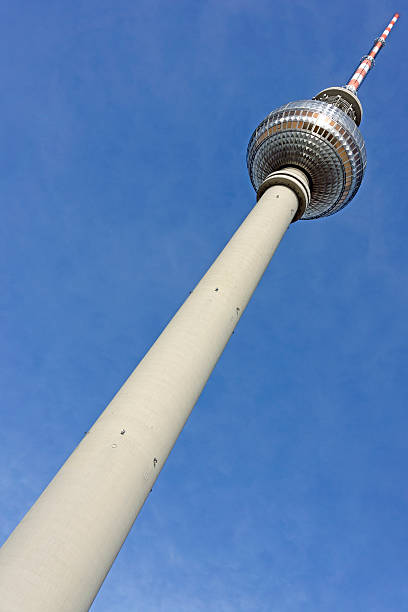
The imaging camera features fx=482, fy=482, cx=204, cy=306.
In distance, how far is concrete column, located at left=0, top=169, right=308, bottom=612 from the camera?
16859 millimetres

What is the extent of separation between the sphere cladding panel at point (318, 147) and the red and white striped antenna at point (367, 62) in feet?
59.5

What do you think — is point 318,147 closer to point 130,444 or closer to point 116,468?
point 130,444

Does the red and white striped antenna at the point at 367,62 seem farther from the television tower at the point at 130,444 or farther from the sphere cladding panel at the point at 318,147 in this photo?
the television tower at the point at 130,444

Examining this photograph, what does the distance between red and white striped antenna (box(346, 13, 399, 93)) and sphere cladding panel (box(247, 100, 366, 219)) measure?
714 inches

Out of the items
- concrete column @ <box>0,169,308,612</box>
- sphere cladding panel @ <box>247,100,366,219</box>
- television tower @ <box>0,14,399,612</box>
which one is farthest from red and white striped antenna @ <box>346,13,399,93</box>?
concrete column @ <box>0,169,308,612</box>

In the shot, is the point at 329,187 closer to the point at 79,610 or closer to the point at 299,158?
the point at 299,158

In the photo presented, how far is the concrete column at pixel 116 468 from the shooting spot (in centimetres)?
1686

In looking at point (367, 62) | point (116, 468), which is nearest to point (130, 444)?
point (116, 468)

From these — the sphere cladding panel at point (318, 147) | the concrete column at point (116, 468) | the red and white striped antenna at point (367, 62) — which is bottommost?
the concrete column at point (116, 468)

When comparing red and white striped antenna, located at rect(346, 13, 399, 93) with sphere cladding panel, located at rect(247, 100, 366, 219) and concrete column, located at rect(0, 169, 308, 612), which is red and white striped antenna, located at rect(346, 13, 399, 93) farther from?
concrete column, located at rect(0, 169, 308, 612)

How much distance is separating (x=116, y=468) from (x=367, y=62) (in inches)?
2967

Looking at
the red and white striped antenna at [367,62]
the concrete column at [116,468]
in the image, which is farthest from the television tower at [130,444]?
the red and white striped antenna at [367,62]

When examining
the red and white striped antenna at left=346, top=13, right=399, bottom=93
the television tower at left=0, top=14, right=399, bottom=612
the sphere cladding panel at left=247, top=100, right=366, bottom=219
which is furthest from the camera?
the red and white striped antenna at left=346, top=13, right=399, bottom=93

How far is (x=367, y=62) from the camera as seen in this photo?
74.2 m
